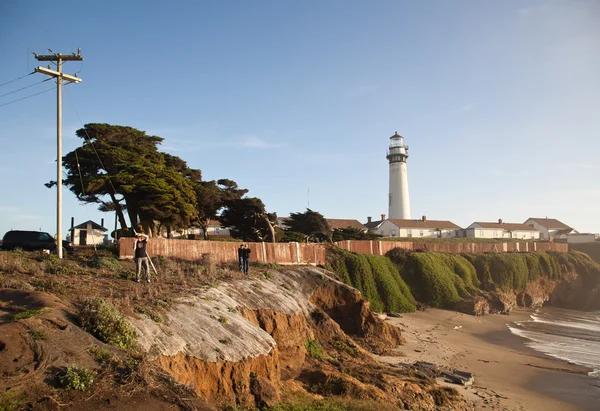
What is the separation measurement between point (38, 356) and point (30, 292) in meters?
3.01

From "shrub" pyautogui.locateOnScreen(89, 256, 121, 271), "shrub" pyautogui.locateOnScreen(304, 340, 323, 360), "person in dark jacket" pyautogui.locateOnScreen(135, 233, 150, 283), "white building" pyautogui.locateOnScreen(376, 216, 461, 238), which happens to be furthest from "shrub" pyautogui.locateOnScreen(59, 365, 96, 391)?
"white building" pyautogui.locateOnScreen(376, 216, 461, 238)

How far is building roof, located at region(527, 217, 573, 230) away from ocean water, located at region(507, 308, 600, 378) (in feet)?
187

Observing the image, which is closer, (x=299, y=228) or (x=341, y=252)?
(x=341, y=252)

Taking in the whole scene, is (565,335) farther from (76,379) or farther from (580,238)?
(580,238)

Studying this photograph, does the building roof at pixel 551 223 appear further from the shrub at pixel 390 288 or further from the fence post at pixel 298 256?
the fence post at pixel 298 256

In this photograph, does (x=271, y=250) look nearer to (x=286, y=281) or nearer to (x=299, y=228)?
(x=286, y=281)

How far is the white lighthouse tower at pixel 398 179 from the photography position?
73250mm

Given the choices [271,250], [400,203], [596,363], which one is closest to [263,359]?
[271,250]

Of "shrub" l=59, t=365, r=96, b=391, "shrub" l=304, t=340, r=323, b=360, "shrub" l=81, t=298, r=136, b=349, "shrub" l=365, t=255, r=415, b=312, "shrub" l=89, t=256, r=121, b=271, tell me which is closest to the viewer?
"shrub" l=59, t=365, r=96, b=391

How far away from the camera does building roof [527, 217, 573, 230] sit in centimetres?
9737

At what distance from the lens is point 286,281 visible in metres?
21.7

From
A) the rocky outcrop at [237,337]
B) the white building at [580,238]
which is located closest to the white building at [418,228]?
the white building at [580,238]

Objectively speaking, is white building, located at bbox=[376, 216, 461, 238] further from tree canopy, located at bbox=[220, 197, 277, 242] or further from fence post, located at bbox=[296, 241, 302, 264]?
fence post, located at bbox=[296, 241, 302, 264]

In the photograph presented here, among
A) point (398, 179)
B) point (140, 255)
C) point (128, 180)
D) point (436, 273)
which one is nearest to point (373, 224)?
point (398, 179)
